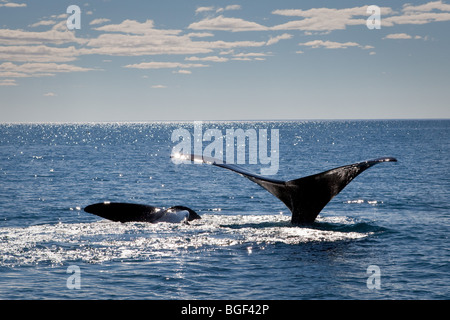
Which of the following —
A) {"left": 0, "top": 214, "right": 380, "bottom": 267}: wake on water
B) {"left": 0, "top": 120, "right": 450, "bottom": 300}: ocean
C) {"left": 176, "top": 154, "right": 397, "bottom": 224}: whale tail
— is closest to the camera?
{"left": 0, "top": 120, "right": 450, "bottom": 300}: ocean

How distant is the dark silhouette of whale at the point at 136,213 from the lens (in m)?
23.8

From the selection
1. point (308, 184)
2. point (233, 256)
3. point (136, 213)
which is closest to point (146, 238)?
point (136, 213)

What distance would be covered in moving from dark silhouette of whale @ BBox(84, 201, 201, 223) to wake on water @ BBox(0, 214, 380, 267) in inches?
16.2

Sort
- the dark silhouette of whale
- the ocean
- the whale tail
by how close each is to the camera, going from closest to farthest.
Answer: the ocean < the whale tail < the dark silhouette of whale

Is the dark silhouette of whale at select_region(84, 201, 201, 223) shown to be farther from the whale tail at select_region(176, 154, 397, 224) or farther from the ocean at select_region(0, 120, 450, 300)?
the whale tail at select_region(176, 154, 397, 224)

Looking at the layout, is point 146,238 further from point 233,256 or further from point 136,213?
point 233,256

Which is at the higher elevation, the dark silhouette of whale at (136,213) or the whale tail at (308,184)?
the whale tail at (308,184)

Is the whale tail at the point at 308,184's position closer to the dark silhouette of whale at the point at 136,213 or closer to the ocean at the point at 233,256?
the ocean at the point at 233,256

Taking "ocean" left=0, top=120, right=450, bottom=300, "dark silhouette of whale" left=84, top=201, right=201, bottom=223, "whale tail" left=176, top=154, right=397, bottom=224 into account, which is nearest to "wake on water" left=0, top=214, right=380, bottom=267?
"ocean" left=0, top=120, right=450, bottom=300

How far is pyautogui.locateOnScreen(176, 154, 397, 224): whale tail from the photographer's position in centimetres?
1832

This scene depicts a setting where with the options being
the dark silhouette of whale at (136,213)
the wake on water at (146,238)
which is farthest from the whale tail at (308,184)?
the dark silhouette of whale at (136,213)

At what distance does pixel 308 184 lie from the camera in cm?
1922

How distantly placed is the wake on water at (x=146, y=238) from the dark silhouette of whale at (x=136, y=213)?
0.41m

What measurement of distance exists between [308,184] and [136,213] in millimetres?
8306
